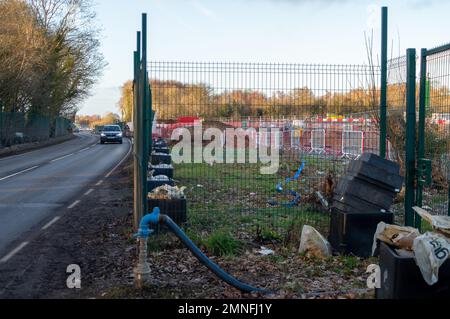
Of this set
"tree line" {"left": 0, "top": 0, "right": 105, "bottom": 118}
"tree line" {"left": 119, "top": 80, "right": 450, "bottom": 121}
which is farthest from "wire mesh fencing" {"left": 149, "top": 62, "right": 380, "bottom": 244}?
"tree line" {"left": 0, "top": 0, "right": 105, "bottom": 118}

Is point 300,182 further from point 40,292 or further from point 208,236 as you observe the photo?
point 40,292

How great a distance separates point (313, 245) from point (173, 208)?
8.55 ft

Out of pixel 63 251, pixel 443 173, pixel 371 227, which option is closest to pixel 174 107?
pixel 63 251

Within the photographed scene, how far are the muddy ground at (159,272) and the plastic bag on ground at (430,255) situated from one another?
3.33ft

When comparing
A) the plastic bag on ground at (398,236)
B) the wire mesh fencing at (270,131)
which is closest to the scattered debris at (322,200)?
the wire mesh fencing at (270,131)

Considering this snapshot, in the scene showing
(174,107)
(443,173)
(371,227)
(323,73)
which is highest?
(323,73)

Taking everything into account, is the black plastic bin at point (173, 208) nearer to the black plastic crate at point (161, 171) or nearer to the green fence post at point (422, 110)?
the black plastic crate at point (161, 171)

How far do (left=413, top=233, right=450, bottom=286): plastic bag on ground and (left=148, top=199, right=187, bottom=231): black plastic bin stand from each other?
4661 mm

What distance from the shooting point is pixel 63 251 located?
8070 millimetres

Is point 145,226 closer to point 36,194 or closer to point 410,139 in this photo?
point 410,139

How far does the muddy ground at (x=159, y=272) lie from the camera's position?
5953mm

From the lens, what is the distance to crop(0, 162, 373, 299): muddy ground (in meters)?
5.95

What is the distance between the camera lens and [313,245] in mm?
7391

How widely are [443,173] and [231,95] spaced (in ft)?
11.2
